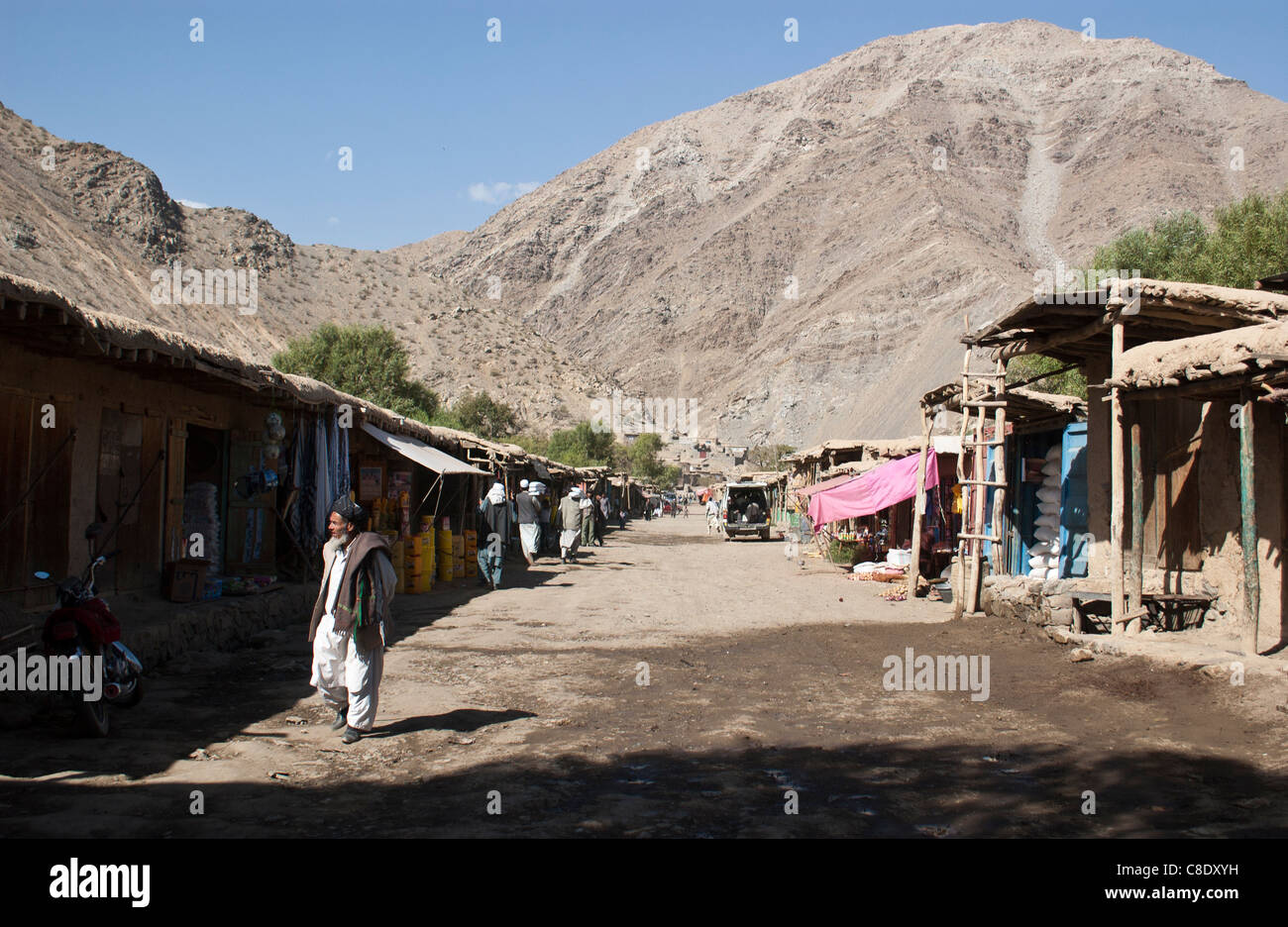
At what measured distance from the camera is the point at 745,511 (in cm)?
3741

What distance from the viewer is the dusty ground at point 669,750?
4.62 metres

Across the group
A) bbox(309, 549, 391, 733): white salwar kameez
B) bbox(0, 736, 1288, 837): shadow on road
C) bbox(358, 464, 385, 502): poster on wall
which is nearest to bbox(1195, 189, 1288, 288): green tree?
bbox(358, 464, 385, 502): poster on wall

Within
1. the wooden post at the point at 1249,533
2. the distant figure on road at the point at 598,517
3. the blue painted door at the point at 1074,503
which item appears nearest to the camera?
the wooden post at the point at 1249,533

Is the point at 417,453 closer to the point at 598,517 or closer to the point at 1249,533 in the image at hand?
the point at 1249,533

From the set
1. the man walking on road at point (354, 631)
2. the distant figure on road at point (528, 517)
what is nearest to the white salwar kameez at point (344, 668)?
the man walking on road at point (354, 631)

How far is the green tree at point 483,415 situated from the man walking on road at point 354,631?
151 ft

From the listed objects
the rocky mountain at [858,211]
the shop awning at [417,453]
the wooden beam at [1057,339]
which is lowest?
the shop awning at [417,453]

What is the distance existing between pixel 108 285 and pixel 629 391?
72537 mm

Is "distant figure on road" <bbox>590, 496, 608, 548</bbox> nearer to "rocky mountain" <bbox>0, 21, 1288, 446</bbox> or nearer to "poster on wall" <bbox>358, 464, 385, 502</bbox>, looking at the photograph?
"poster on wall" <bbox>358, 464, 385, 502</bbox>

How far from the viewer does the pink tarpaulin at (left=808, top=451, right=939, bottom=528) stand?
17328 millimetres

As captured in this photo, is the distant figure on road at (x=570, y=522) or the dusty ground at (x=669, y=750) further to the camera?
the distant figure on road at (x=570, y=522)

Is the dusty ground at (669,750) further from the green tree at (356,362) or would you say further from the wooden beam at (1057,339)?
the green tree at (356,362)
